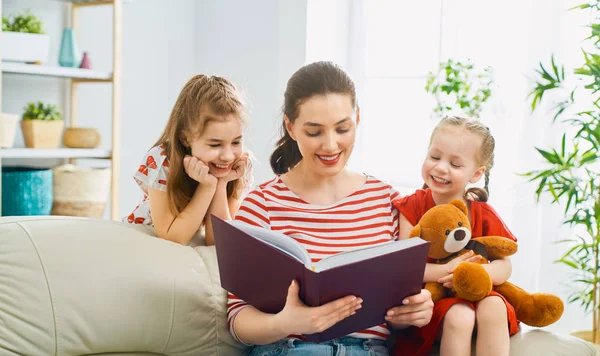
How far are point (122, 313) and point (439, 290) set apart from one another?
2.31ft

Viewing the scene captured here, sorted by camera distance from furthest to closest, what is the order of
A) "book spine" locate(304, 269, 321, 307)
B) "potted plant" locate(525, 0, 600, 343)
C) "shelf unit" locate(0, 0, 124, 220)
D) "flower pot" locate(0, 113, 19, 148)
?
"shelf unit" locate(0, 0, 124, 220)
"flower pot" locate(0, 113, 19, 148)
"potted plant" locate(525, 0, 600, 343)
"book spine" locate(304, 269, 321, 307)

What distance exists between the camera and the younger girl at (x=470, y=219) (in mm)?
1512

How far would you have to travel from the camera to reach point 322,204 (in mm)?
1665

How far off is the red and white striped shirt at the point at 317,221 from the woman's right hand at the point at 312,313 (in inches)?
10.3

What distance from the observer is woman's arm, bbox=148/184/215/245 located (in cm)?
184

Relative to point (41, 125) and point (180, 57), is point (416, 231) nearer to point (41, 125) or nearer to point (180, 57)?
point (41, 125)

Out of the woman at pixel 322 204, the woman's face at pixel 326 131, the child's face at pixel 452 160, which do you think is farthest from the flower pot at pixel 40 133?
the child's face at pixel 452 160

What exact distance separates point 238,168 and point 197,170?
0.15 meters

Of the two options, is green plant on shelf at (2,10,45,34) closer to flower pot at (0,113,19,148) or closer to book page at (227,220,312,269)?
flower pot at (0,113,19,148)

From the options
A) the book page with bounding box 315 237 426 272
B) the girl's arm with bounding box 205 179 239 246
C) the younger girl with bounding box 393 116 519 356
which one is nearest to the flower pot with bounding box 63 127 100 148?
the girl's arm with bounding box 205 179 239 246

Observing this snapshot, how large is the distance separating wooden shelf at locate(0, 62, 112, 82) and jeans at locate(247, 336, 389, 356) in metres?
2.13

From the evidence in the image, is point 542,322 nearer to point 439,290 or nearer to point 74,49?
point 439,290

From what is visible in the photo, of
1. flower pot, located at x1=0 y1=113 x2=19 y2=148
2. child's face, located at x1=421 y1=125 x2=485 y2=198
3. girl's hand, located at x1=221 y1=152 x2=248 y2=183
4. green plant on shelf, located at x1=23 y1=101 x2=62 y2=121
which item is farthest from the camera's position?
green plant on shelf, located at x1=23 y1=101 x2=62 y2=121

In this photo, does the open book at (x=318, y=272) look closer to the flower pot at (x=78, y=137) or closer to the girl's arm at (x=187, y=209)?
the girl's arm at (x=187, y=209)
